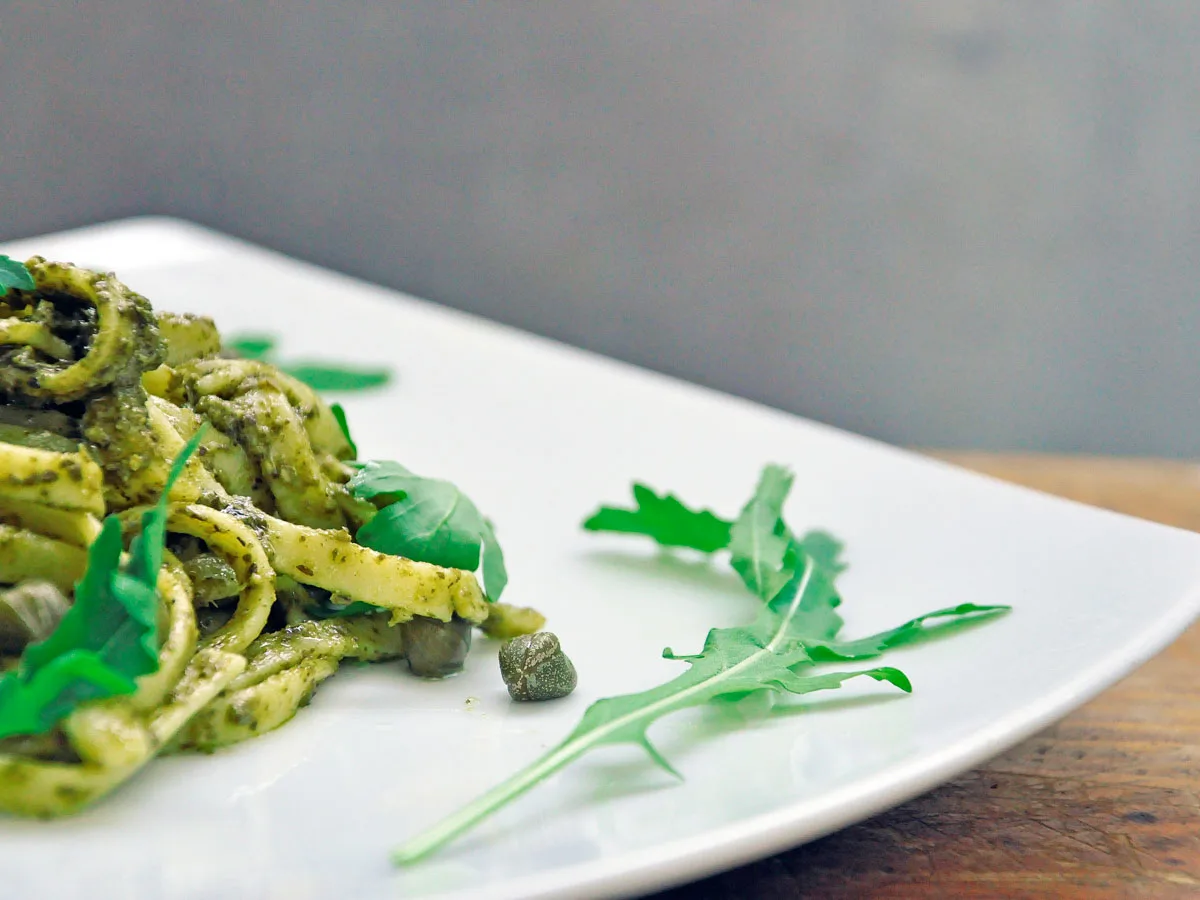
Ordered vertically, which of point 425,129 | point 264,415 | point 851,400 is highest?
point 264,415

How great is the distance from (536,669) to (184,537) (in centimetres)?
59

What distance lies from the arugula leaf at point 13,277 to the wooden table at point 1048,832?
1.26 meters

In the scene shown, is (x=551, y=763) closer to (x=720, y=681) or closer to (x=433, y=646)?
(x=720, y=681)

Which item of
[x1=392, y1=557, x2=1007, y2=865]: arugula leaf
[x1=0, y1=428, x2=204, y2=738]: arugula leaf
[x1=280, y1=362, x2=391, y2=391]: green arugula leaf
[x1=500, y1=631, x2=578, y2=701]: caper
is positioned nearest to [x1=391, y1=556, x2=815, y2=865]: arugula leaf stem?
[x1=392, y1=557, x2=1007, y2=865]: arugula leaf

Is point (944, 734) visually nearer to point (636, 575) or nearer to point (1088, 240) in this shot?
point (636, 575)

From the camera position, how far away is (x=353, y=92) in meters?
7.14

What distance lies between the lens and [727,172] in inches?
292

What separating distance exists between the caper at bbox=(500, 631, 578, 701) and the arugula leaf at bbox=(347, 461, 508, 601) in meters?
0.27

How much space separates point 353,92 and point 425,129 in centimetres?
41

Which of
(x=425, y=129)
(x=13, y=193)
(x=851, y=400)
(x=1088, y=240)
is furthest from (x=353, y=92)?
(x=1088, y=240)

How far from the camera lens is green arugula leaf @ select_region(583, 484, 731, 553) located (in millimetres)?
2703

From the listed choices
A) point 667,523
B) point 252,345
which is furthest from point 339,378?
point 667,523

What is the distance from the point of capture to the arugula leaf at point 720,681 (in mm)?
1645

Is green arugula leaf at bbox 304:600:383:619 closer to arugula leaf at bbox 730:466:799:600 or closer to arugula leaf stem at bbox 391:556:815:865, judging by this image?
arugula leaf stem at bbox 391:556:815:865
